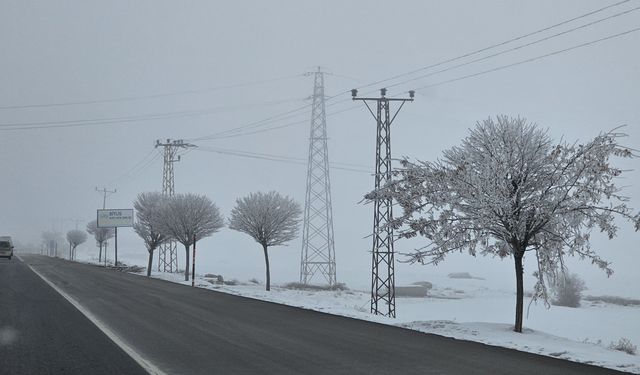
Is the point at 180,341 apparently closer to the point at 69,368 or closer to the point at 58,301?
the point at 69,368

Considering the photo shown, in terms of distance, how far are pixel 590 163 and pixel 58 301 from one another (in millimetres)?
16574

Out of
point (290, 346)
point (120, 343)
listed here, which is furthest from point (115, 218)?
point (290, 346)

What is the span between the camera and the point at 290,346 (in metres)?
10.8

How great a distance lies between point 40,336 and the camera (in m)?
11.2

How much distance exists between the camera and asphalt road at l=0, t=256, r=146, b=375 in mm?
8211

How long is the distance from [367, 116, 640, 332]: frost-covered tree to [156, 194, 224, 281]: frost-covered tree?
3067 centimetres

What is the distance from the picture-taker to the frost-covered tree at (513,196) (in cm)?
1464

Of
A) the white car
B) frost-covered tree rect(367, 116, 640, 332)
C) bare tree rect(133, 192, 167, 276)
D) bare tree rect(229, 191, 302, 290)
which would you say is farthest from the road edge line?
the white car

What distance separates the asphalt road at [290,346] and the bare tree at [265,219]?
78.6 ft

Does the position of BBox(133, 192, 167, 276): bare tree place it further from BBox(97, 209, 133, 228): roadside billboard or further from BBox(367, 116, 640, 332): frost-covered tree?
BBox(367, 116, 640, 332): frost-covered tree

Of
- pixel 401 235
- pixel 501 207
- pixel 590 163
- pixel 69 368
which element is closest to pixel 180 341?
pixel 69 368

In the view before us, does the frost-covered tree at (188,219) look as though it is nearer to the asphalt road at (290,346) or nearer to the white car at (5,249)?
the asphalt road at (290,346)

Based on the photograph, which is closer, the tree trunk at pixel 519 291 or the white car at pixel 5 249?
the tree trunk at pixel 519 291

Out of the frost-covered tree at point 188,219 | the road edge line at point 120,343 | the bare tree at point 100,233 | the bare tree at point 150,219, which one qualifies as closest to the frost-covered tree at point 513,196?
the road edge line at point 120,343
